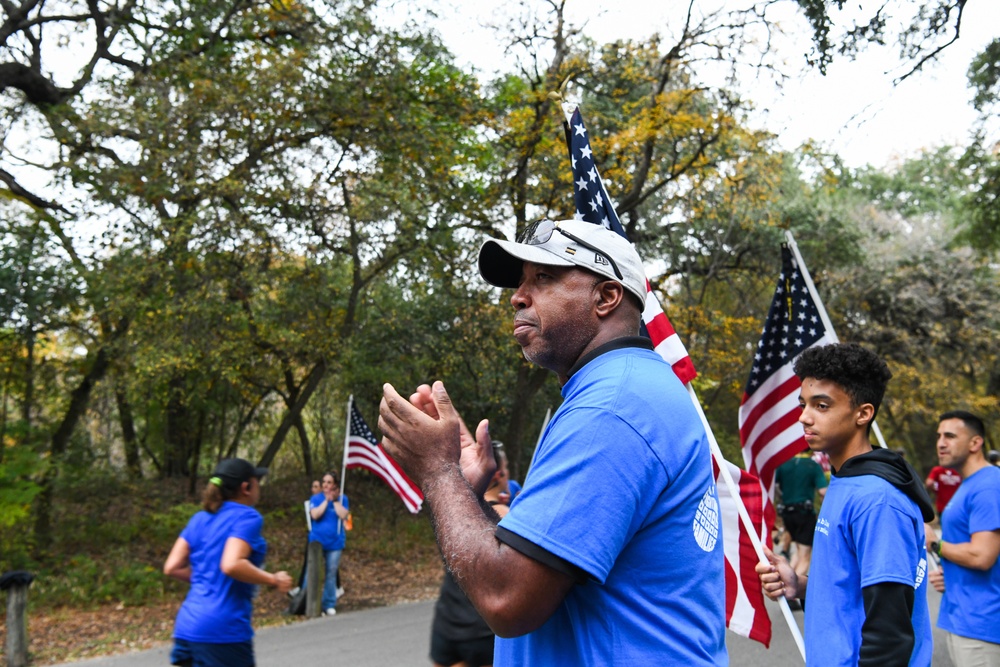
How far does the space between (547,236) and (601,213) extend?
258 centimetres

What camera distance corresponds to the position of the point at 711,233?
69.7 ft

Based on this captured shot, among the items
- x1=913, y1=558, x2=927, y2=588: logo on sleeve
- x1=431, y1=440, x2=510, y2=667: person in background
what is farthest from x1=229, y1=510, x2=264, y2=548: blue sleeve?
x1=913, y1=558, x2=927, y2=588: logo on sleeve

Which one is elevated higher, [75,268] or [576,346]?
[75,268]

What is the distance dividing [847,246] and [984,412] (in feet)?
25.6

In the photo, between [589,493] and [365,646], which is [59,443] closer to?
[365,646]

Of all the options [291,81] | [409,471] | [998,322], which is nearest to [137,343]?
[291,81]

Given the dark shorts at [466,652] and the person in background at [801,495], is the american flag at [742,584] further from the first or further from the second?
the person in background at [801,495]

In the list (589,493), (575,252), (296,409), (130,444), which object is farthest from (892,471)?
(130,444)

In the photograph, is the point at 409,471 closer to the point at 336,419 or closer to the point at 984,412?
the point at 336,419

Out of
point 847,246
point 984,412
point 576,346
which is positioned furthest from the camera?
point 984,412

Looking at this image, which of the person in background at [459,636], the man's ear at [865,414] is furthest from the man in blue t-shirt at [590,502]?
the person in background at [459,636]

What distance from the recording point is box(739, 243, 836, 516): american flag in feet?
17.0

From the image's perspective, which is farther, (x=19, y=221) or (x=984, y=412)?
(x=984, y=412)

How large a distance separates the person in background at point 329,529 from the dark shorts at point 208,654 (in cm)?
725
